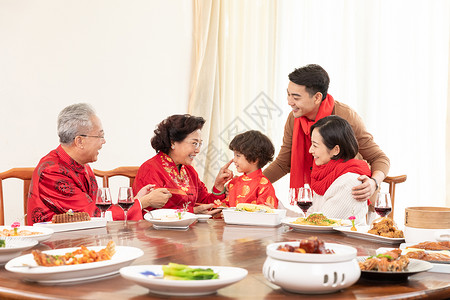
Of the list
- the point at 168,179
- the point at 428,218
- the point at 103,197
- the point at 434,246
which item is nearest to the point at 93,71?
the point at 168,179

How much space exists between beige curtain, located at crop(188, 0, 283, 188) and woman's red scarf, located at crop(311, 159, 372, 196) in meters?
1.92

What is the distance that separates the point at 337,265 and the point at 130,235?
3.43ft

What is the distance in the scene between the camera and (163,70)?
480cm

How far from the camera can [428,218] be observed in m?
1.77

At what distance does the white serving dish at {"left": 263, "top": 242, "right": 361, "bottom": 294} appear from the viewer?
1161 millimetres

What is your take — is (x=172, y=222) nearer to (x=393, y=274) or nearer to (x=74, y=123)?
(x=74, y=123)

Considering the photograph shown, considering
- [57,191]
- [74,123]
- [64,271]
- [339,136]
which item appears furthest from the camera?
[339,136]

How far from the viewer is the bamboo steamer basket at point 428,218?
68.9 inches

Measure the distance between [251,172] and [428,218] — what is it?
169 centimetres

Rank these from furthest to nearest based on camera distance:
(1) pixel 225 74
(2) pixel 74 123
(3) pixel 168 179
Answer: (1) pixel 225 74 < (3) pixel 168 179 < (2) pixel 74 123

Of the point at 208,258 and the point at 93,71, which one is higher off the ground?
the point at 93,71

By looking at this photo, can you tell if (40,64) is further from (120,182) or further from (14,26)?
(120,182)

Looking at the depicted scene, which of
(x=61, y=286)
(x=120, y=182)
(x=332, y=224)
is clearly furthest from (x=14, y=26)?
(x=61, y=286)

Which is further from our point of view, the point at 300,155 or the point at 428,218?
the point at 300,155
